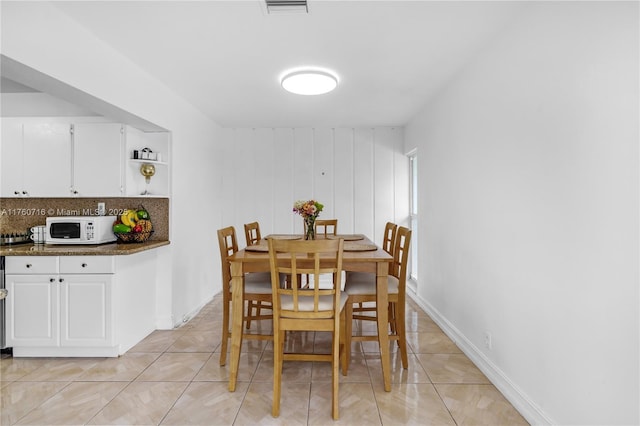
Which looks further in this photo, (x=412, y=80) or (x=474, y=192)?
(x=412, y=80)

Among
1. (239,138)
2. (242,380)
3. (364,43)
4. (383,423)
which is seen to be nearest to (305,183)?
(239,138)

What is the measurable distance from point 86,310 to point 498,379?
3.19m

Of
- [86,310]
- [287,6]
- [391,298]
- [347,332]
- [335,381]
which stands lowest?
[335,381]

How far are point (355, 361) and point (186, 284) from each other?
2.18 m

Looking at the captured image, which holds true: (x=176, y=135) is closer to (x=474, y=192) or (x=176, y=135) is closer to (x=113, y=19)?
(x=113, y=19)

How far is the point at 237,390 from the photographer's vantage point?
2.26m

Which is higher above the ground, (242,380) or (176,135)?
(176,135)

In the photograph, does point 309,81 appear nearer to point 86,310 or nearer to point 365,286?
point 365,286

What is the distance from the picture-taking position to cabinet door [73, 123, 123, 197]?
318cm

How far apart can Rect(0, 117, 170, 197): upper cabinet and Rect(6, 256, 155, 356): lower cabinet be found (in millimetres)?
790

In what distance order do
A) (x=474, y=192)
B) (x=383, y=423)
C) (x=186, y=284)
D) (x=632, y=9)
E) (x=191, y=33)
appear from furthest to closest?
1. (x=186, y=284)
2. (x=474, y=192)
3. (x=191, y=33)
4. (x=383, y=423)
5. (x=632, y=9)

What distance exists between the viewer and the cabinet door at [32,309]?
2666mm

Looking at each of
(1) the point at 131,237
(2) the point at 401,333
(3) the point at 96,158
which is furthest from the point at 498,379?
(3) the point at 96,158

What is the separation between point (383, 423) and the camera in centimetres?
192
